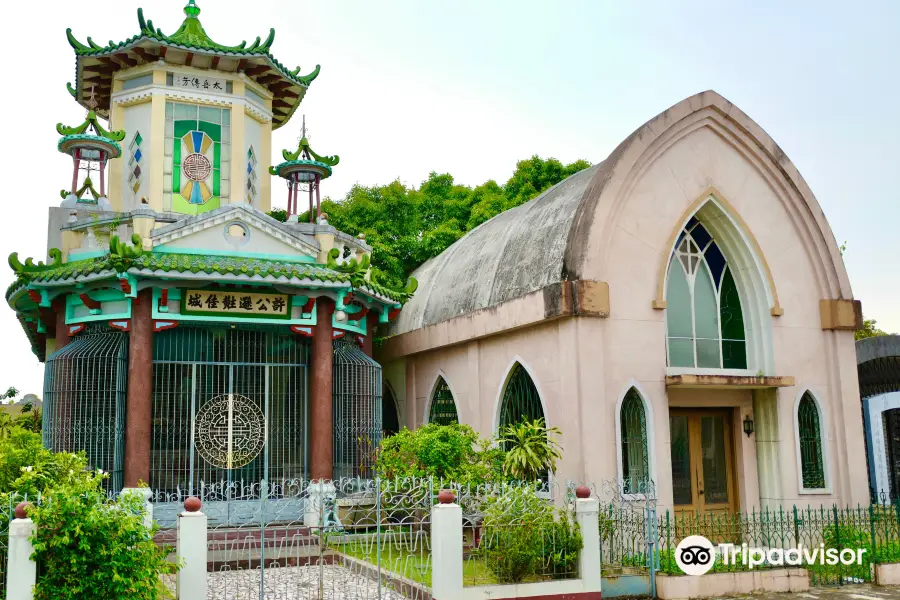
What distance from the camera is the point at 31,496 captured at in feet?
28.8

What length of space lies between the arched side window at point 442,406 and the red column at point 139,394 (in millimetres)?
6085

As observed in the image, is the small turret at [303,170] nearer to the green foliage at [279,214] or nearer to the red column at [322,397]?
the red column at [322,397]

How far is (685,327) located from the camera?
1402cm

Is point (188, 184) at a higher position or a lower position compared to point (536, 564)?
higher

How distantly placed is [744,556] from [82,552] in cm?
824

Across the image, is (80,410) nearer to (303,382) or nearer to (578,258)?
(303,382)

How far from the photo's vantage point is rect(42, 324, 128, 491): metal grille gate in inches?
502

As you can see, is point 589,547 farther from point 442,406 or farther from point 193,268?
point 442,406

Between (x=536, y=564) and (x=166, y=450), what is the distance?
6649mm

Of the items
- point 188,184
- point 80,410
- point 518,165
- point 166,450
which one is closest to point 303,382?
point 166,450

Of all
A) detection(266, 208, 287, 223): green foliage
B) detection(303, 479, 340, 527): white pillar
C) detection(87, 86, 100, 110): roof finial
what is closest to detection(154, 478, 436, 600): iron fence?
detection(303, 479, 340, 527): white pillar

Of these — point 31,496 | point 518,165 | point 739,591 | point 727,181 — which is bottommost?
point 739,591

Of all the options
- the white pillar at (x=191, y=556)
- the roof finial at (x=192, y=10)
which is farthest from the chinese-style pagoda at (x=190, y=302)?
the white pillar at (x=191, y=556)

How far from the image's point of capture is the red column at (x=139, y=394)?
12.4 meters
